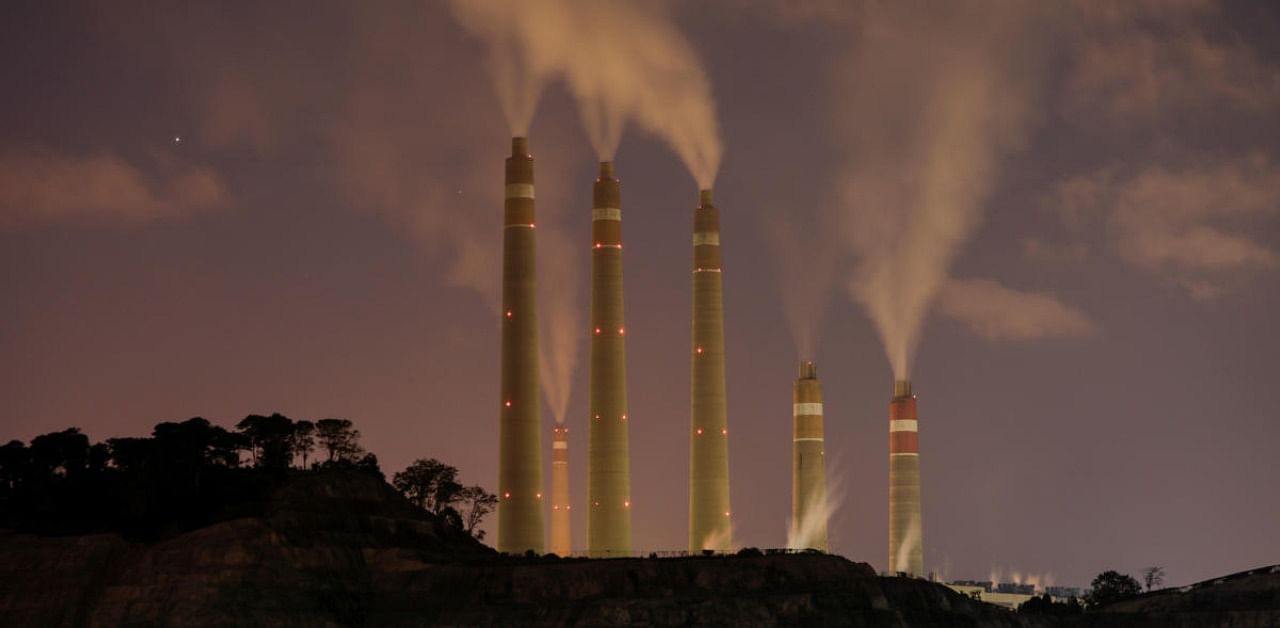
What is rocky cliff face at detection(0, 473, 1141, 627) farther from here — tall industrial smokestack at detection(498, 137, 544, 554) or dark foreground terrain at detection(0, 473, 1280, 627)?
tall industrial smokestack at detection(498, 137, 544, 554)

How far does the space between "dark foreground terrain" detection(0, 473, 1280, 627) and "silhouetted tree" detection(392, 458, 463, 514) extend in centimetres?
2202

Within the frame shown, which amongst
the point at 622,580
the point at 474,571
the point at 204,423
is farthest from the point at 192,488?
the point at 622,580

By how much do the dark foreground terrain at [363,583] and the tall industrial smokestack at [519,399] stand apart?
2403 centimetres

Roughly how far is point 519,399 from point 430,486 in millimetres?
10517

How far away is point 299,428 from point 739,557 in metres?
38.5

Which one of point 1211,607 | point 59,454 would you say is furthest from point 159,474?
point 1211,607

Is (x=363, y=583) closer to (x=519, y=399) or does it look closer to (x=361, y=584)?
(x=361, y=584)

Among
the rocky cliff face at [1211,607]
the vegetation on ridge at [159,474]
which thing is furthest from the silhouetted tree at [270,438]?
the rocky cliff face at [1211,607]

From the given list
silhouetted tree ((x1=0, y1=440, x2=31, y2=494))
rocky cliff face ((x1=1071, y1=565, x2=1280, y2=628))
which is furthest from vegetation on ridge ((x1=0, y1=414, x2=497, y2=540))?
rocky cliff face ((x1=1071, y1=565, x2=1280, y2=628))

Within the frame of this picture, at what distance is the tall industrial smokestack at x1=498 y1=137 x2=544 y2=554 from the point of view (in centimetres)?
19462

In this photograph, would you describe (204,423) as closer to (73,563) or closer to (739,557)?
(73,563)

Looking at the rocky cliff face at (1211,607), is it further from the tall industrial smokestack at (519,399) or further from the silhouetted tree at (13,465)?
the silhouetted tree at (13,465)

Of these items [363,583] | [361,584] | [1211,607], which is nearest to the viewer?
[361,584]

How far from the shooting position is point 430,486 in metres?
194
